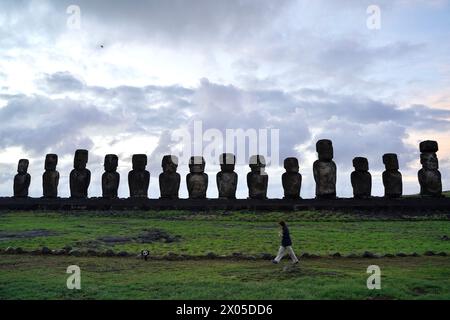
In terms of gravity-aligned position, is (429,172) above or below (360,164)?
below

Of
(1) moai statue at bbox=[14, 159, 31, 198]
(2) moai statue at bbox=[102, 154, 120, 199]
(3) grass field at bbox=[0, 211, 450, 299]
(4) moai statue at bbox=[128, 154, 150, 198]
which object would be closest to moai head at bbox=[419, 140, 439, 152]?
(3) grass field at bbox=[0, 211, 450, 299]

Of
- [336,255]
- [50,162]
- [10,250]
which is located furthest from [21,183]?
[336,255]

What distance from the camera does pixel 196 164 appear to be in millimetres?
30156

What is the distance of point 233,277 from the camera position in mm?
12508

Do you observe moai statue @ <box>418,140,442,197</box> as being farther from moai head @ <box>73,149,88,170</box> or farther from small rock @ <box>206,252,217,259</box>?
moai head @ <box>73,149,88,170</box>

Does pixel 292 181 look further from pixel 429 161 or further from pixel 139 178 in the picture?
pixel 139 178

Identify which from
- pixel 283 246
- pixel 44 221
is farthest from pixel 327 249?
pixel 44 221

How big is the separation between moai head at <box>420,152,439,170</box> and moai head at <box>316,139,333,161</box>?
460cm

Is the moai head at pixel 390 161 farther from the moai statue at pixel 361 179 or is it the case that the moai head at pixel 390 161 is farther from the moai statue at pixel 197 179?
the moai statue at pixel 197 179

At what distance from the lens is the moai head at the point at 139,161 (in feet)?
101

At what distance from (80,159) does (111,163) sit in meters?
1.81

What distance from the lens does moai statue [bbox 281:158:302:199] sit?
28.9m
